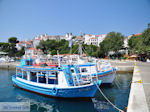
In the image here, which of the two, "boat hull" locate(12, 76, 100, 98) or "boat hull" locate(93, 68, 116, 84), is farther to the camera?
"boat hull" locate(93, 68, 116, 84)

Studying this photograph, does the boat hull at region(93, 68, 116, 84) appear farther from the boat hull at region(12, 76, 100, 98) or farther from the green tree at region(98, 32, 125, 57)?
the green tree at region(98, 32, 125, 57)

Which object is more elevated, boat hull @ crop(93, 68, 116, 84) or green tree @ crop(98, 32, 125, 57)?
green tree @ crop(98, 32, 125, 57)

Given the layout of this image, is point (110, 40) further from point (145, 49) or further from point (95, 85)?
point (95, 85)

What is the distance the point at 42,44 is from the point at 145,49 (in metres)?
82.3

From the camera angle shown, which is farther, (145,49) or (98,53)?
(98,53)

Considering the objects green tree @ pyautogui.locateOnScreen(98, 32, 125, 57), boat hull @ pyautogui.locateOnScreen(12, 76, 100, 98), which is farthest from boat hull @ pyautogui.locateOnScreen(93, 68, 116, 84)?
green tree @ pyautogui.locateOnScreen(98, 32, 125, 57)

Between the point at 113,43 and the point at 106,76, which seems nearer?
the point at 106,76

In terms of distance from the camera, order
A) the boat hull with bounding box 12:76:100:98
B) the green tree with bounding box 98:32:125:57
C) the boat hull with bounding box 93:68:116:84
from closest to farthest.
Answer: the boat hull with bounding box 12:76:100:98, the boat hull with bounding box 93:68:116:84, the green tree with bounding box 98:32:125:57

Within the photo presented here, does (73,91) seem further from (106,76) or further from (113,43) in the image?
(113,43)

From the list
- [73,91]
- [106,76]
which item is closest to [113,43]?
[106,76]

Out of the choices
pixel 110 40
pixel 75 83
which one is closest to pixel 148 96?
pixel 75 83

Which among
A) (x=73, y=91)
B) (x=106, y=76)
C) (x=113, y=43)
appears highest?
(x=113, y=43)

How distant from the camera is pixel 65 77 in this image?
11844mm

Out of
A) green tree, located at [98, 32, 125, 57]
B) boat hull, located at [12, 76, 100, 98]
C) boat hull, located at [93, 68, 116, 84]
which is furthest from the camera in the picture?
green tree, located at [98, 32, 125, 57]
